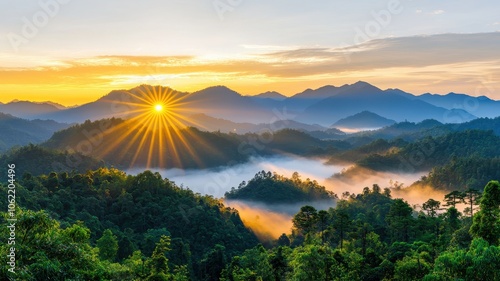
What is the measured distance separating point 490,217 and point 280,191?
4952 inches

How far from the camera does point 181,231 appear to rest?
70500 mm

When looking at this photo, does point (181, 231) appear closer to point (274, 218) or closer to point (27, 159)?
point (274, 218)

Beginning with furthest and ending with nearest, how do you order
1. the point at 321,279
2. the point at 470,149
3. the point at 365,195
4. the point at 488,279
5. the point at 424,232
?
the point at 470,149 < the point at 365,195 < the point at 424,232 < the point at 321,279 < the point at 488,279

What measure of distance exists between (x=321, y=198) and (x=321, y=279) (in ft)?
377

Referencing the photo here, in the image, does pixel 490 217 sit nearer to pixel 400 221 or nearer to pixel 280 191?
pixel 400 221

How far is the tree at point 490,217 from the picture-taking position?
2186 cm

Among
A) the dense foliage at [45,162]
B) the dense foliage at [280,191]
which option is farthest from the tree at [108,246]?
the dense foliage at [280,191]

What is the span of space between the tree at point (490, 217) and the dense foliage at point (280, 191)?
119 metres

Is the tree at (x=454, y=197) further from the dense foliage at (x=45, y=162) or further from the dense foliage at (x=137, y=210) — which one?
the dense foliage at (x=45, y=162)

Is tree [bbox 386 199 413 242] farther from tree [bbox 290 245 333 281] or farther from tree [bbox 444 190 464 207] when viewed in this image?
tree [bbox 290 245 333 281]

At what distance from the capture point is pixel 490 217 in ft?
72.2

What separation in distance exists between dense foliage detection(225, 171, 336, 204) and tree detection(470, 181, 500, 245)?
391 ft

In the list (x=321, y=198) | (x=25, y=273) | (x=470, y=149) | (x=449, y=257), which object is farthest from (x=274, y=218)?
(x=25, y=273)

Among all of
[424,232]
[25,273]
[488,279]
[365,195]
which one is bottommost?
[365,195]
